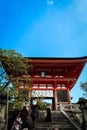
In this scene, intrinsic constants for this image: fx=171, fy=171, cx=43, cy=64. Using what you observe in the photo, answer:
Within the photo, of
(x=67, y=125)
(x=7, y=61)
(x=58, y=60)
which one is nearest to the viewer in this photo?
(x=67, y=125)

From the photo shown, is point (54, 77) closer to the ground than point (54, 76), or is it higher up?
closer to the ground

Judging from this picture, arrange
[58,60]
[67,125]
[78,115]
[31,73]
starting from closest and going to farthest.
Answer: [67,125], [78,115], [58,60], [31,73]

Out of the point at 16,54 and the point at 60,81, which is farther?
the point at 60,81

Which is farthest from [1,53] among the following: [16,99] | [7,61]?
[16,99]

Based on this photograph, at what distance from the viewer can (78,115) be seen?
1102 centimetres

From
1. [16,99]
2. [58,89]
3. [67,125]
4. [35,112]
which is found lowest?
[67,125]

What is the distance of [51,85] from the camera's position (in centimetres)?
2117

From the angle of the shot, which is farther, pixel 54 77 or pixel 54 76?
pixel 54 76

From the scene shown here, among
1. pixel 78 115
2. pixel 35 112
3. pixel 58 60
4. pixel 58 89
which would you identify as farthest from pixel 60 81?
pixel 35 112

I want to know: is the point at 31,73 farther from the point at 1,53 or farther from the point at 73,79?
the point at 1,53

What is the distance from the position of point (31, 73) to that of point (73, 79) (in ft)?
17.0

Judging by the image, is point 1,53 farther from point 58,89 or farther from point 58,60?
point 58,89

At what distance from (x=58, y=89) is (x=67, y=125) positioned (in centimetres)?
1155

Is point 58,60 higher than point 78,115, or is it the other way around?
point 58,60
